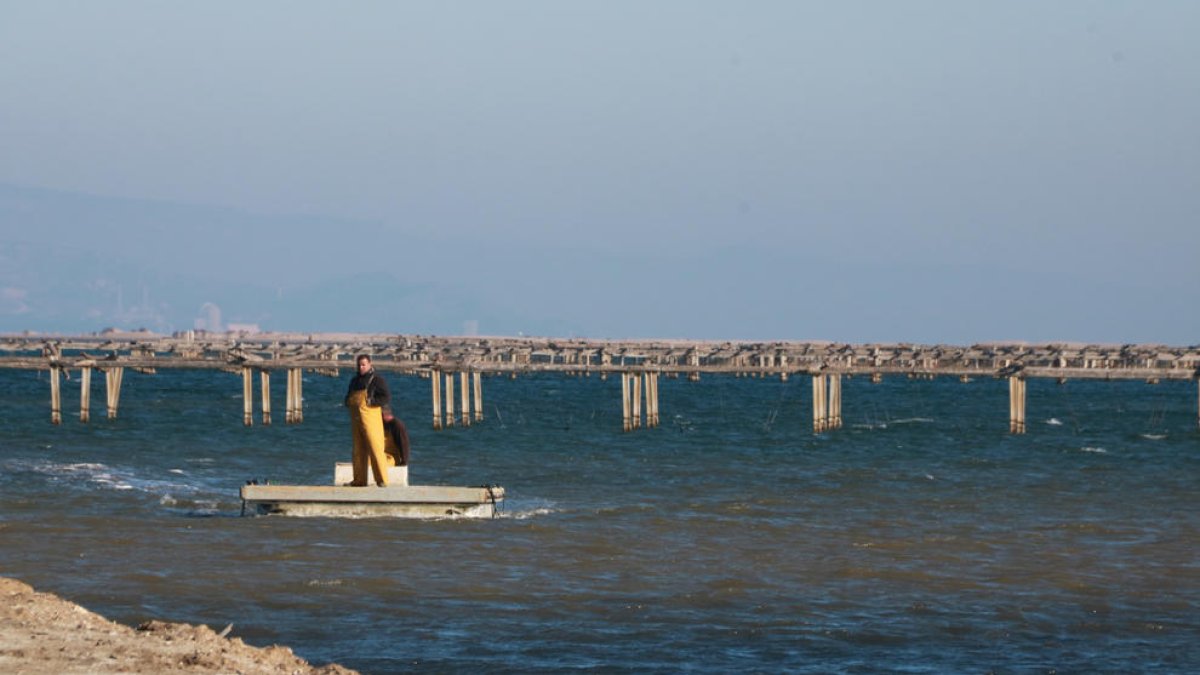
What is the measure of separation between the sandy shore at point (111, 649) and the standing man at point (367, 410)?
8.80 meters

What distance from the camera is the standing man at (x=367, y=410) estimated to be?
74.0ft

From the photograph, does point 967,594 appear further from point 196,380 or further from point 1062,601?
point 196,380

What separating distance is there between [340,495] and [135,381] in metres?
78.0

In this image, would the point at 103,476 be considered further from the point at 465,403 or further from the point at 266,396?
the point at 465,403

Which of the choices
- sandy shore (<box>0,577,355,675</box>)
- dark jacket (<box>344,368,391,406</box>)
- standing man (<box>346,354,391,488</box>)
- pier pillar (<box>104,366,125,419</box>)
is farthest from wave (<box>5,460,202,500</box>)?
pier pillar (<box>104,366,125,419</box>)

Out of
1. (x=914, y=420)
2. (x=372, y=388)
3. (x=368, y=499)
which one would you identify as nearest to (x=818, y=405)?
(x=914, y=420)

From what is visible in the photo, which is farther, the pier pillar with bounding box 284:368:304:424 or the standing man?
the pier pillar with bounding box 284:368:304:424

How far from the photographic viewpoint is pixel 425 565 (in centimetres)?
2011

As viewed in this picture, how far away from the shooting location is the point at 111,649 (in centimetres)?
1193

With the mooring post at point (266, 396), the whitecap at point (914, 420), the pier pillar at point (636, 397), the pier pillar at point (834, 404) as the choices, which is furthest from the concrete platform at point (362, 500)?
the whitecap at point (914, 420)

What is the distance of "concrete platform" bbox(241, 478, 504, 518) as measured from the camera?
23.9m

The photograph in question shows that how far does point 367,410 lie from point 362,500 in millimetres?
Result: 1795

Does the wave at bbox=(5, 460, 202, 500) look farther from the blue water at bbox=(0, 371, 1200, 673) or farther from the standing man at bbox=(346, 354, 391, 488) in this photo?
the standing man at bbox=(346, 354, 391, 488)

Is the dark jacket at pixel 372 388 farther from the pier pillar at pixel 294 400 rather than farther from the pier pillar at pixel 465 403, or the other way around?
the pier pillar at pixel 294 400
